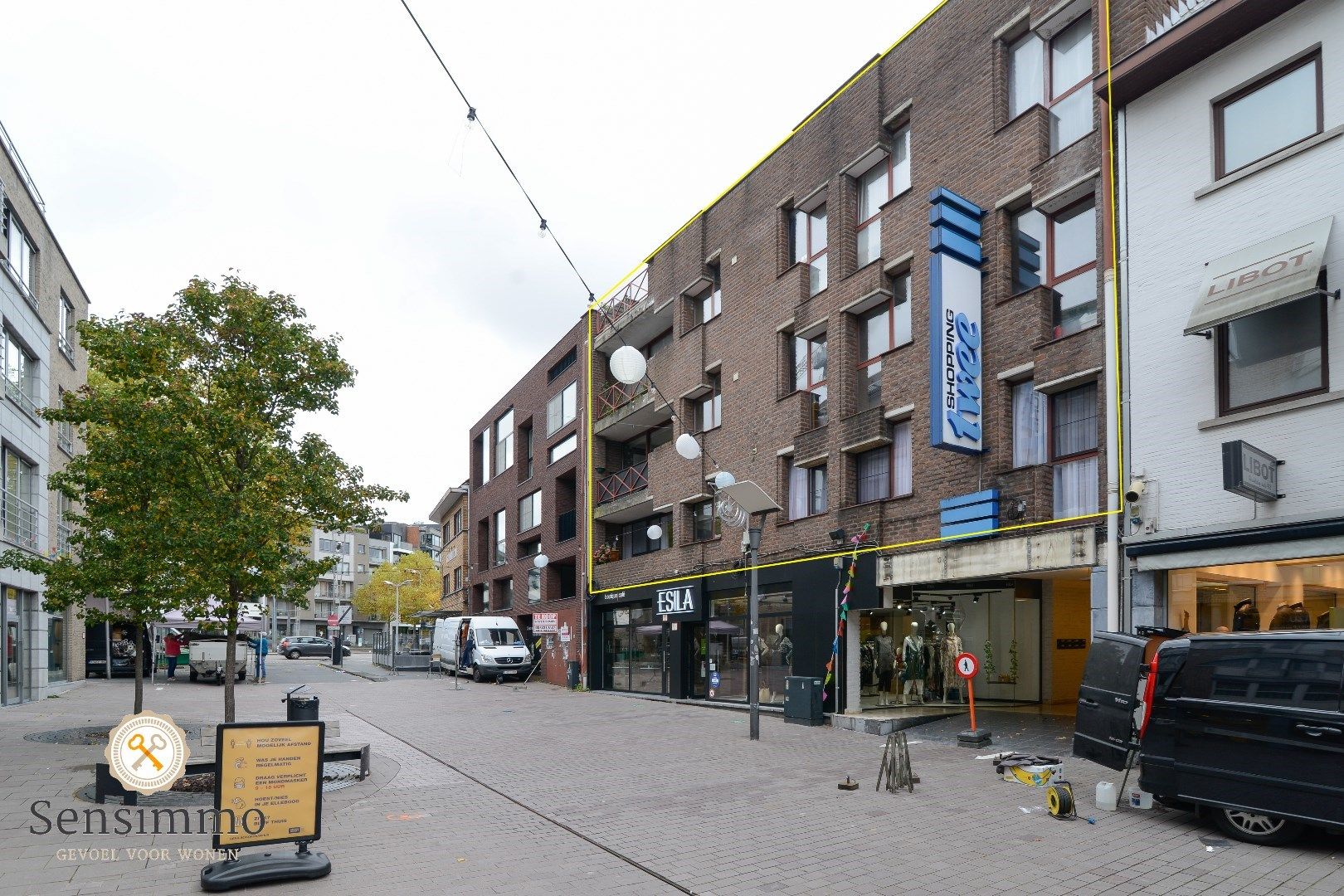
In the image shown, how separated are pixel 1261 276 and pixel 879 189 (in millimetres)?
9141

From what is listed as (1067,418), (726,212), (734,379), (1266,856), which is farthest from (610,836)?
(726,212)

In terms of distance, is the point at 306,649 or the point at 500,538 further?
the point at 306,649

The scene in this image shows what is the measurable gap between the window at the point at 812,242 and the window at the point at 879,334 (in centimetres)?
163

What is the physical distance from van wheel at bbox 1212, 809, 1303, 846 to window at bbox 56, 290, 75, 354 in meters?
28.8

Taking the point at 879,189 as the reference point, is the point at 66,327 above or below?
below

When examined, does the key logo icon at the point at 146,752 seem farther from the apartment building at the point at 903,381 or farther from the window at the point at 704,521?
the window at the point at 704,521

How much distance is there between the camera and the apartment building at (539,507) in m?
32.7

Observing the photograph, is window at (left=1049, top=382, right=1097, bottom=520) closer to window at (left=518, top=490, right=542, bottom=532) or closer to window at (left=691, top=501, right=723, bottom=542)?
window at (left=691, top=501, right=723, bottom=542)

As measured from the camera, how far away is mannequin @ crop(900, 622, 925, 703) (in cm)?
1886

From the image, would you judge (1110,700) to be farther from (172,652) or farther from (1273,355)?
(172,652)

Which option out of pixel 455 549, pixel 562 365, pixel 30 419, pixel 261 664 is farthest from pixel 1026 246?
pixel 455 549

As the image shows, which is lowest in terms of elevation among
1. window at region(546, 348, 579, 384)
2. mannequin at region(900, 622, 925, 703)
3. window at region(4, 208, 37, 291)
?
mannequin at region(900, 622, 925, 703)

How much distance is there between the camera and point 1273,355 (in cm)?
1131

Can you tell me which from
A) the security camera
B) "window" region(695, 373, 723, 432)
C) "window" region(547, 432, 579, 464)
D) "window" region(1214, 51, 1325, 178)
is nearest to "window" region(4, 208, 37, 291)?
"window" region(547, 432, 579, 464)
